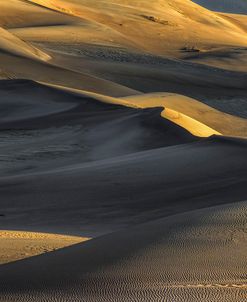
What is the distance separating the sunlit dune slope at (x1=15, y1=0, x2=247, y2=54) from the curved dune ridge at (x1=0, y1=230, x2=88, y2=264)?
62.8 feet

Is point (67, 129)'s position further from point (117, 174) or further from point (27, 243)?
point (27, 243)

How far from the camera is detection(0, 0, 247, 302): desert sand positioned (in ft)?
10.7

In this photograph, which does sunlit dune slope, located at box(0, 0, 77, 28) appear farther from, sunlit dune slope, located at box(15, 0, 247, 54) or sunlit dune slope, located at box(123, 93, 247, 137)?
sunlit dune slope, located at box(123, 93, 247, 137)

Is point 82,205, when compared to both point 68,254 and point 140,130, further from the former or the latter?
point 140,130

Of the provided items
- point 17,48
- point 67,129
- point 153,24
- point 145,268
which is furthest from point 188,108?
point 153,24

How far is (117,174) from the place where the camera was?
752 centimetres

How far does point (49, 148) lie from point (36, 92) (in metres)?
3.52

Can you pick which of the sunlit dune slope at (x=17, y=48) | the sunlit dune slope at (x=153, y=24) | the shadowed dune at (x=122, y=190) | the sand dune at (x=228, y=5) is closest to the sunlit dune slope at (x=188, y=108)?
the sunlit dune slope at (x=17, y=48)

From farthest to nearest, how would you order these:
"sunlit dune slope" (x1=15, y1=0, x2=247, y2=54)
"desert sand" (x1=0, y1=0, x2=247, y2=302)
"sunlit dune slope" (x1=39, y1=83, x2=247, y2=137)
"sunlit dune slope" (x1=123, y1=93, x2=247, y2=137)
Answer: "sunlit dune slope" (x1=15, y1=0, x2=247, y2=54), "sunlit dune slope" (x1=123, y1=93, x2=247, y2=137), "sunlit dune slope" (x1=39, y1=83, x2=247, y2=137), "desert sand" (x1=0, y1=0, x2=247, y2=302)

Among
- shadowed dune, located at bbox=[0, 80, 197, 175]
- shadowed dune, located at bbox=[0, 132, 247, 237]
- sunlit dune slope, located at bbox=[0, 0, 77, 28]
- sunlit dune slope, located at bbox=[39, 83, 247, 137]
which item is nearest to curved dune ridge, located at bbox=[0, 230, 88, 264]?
shadowed dune, located at bbox=[0, 132, 247, 237]

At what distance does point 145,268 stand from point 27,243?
1.59 m

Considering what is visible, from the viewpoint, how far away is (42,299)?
9.76 feet

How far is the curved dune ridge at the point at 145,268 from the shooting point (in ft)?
9.96

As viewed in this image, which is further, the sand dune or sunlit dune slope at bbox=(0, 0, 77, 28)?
the sand dune
